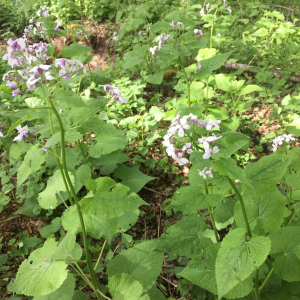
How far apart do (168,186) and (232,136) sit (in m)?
1.91

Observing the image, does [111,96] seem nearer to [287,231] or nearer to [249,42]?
[287,231]

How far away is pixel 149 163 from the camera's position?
3229mm

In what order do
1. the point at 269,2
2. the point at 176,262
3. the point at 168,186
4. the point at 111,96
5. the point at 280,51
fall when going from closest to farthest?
the point at 111,96 → the point at 176,262 → the point at 168,186 → the point at 280,51 → the point at 269,2

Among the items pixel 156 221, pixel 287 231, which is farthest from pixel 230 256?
pixel 156 221

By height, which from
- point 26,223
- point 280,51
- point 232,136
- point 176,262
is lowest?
point 176,262

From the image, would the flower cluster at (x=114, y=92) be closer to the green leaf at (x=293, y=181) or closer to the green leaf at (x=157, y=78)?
the green leaf at (x=293, y=181)

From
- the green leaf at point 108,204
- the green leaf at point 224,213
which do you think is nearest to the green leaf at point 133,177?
the green leaf at point 224,213

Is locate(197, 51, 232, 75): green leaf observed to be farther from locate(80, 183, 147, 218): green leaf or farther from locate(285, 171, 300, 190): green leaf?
locate(80, 183, 147, 218): green leaf

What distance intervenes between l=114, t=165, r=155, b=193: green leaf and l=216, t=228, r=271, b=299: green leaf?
1511mm

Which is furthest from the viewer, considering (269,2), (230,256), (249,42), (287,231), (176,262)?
(269,2)

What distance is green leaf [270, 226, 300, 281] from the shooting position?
1382mm

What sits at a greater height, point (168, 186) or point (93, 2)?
Result: point (93, 2)

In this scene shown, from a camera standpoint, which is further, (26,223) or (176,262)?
(26,223)

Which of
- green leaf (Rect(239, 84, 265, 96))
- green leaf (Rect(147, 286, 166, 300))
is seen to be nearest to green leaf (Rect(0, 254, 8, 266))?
green leaf (Rect(147, 286, 166, 300))
